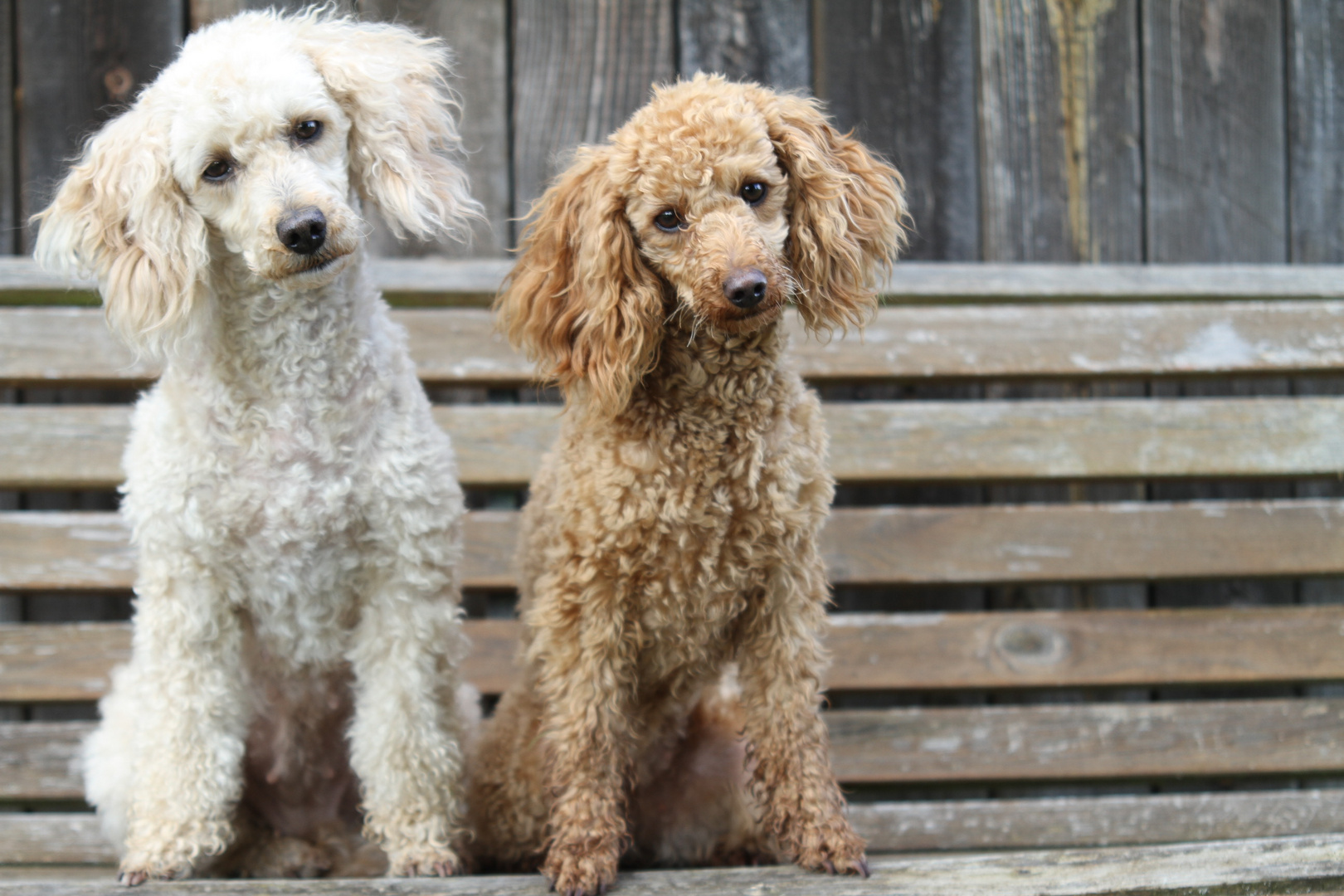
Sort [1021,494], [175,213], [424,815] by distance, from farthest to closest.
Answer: [1021,494] < [424,815] < [175,213]

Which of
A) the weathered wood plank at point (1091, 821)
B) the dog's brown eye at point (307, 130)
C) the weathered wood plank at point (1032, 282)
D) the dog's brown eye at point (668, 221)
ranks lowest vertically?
the weathered wood plank at point (1091, 821)

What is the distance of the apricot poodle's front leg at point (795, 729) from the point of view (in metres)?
1.40

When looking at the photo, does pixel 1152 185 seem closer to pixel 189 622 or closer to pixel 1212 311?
pixel 1212 311

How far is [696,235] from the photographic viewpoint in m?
1.32

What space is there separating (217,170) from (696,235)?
696mm

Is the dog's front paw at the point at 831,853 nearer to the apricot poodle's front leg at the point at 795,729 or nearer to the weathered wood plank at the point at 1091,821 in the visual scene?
the apricot poodle's front leg at the point at 795,729

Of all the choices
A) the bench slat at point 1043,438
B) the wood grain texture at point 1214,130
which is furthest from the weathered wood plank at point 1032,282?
the bench slat at point 1043,438

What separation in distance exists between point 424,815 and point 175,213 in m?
0.97

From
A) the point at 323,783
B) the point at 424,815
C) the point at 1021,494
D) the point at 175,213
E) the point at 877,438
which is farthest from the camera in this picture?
the point at 1021,494

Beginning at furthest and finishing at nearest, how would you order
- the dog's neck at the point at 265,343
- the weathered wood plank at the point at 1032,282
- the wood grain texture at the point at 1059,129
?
the wood grain texture at the point at 1059,129, the weathered wood plank at the point at 1032,282, the dog's neck at the point at 265,343

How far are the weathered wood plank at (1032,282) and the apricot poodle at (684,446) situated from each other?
523 millimetres

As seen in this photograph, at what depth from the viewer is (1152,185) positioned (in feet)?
7.04

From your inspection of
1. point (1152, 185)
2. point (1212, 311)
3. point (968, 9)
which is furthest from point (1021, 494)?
point (968, 9)

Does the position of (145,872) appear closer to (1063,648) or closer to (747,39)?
(1063,648)
